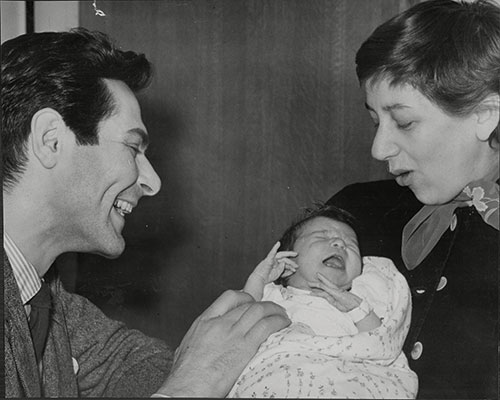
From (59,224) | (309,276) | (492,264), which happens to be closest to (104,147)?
(59,224)

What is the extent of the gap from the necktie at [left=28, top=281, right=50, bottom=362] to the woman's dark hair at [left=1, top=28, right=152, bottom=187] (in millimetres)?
210

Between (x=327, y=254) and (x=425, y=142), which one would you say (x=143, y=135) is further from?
(x=425, y=142)

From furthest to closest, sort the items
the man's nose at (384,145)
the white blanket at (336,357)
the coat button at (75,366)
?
the coat button at (75,366) < the man's nose at (384,145) < the white blanket at (336,357)

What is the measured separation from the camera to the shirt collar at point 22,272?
4.32 feet

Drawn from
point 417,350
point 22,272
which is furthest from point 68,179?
point 417,350

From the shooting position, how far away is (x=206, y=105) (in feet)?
4.37

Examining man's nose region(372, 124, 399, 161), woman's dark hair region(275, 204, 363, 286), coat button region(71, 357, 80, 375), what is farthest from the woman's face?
coat button region(71, 357, 80, 375)

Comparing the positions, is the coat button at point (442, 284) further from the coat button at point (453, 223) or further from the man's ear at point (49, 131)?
the man's ear at point (49, 131)

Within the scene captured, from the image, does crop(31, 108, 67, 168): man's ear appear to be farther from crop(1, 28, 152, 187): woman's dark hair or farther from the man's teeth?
the man's teeth

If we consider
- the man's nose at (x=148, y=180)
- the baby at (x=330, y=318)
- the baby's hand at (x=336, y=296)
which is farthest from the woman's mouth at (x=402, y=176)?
the man's nose at (x=148, y=180)

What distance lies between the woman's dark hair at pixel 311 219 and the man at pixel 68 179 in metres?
0.11

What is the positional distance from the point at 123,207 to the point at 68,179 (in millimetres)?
106

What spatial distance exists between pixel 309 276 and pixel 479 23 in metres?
0.50

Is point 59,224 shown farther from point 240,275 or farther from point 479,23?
point 479,23
